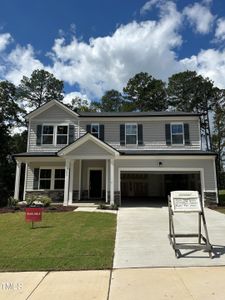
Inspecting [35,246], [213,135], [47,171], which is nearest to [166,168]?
[47,171]

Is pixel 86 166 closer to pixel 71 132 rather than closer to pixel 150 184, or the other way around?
pixel 71 132

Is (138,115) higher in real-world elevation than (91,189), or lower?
higher

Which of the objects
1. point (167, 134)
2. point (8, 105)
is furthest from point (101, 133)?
point (8, 105)

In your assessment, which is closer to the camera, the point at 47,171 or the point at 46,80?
the point at 47,171

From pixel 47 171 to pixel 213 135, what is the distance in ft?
90.3

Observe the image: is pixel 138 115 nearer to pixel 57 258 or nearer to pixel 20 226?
pixel 20 226

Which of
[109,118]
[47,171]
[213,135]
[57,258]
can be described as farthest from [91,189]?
[213,135]

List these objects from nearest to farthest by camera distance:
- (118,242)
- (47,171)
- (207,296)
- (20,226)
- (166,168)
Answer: (207,296) → (118,242) → (20,226) → (166,168) → (47,171)

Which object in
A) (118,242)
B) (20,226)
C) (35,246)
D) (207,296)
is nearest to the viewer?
(207,296)

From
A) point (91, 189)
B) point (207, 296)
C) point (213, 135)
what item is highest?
point (213, 135)

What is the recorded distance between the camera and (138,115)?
1917 cm

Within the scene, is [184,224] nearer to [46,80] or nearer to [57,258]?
[57,258]

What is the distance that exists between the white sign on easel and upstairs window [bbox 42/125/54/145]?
45.5ft

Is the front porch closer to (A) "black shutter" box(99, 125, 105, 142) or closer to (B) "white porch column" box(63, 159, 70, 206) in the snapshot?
(B) "white porch column" box(63, 159, 70, 206)
